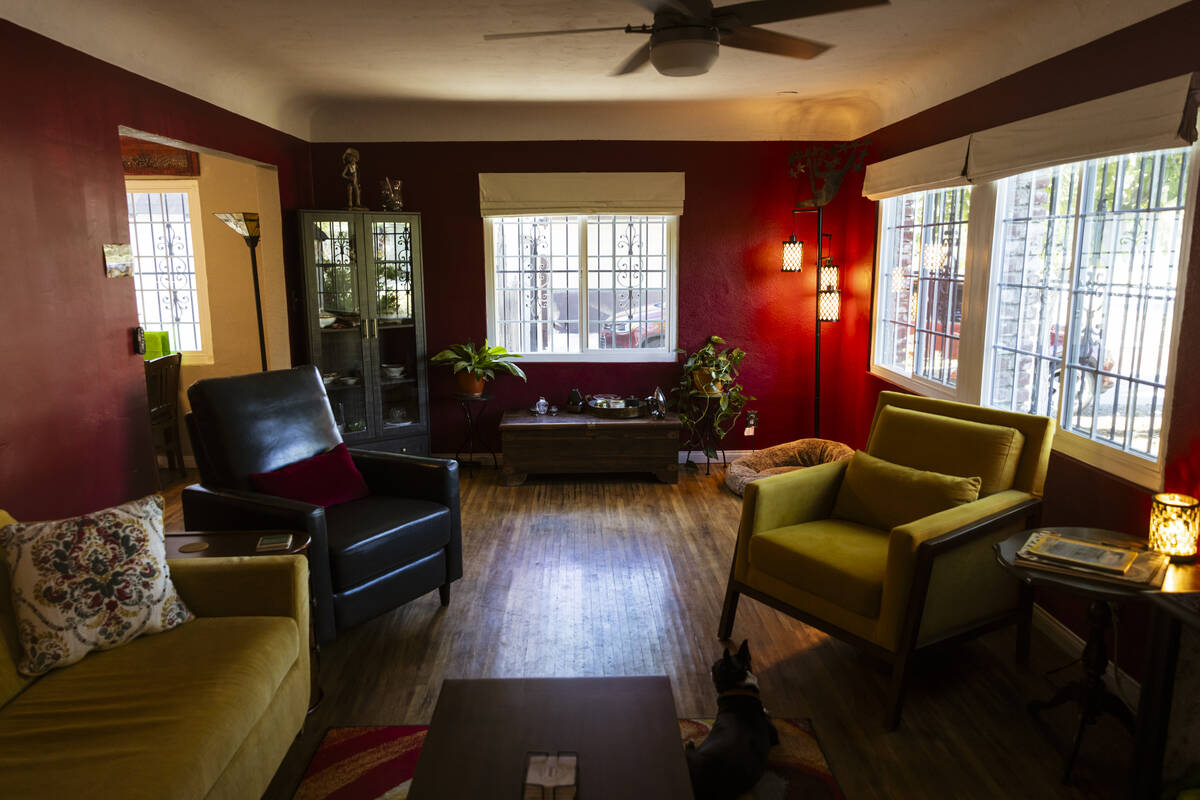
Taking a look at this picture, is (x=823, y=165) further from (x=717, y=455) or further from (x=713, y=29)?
(x=713, y=29)

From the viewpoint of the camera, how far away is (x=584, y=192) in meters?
5.61

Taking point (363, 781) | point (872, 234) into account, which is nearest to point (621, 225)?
point (872, 234)

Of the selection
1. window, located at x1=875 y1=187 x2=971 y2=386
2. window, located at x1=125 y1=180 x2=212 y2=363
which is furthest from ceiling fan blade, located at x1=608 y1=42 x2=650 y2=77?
window, located at x1=125 y1=180 x2=212 y2=363

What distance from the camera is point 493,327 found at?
586 cm

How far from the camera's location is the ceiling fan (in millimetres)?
2438

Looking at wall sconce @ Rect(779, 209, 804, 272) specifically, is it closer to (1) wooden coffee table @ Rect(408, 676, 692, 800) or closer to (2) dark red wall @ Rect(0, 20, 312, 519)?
(2) dark red wall @ Rect(0, 20, 312, 519)

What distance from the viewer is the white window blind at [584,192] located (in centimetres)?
559

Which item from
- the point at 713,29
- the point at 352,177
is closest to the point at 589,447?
the point at 352,177

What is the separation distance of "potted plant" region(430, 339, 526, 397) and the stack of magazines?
3716mm

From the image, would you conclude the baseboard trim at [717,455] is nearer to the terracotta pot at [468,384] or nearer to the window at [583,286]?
the window at [583,286]

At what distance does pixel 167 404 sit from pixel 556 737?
4486 mm

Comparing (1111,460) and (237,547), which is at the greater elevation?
(1111,460)

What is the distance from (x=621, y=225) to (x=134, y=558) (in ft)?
14.0

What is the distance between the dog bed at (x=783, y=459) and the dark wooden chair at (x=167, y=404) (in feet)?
12.4
